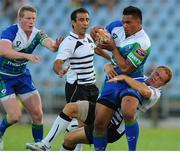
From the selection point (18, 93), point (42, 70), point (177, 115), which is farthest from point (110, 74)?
point (42, 70)

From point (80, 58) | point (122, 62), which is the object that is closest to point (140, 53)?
point (122, 62)

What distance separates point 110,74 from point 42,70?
39.8 feet

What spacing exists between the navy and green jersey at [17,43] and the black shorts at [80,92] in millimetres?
797

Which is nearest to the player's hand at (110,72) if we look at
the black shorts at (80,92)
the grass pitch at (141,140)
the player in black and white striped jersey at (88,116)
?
the player in black and white striped jersey at (88,116)

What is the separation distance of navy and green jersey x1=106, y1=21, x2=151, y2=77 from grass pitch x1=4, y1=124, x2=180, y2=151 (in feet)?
8.81

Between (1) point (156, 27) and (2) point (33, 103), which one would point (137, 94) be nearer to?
(2) point (33, 103)

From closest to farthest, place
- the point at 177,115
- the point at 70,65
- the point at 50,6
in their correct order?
the point at 70,65
the point at 177,115
the point at 50,6

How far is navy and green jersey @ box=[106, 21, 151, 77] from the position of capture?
9.93 meters

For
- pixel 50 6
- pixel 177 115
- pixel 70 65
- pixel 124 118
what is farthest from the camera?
pixel 50 6

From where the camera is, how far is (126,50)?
33.0ft

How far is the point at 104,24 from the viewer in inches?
877

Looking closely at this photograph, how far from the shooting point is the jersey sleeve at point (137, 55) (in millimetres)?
9906

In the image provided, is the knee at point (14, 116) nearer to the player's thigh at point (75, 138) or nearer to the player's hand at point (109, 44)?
the player's thigh at point (75, 138)

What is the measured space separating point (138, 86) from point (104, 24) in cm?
1244
